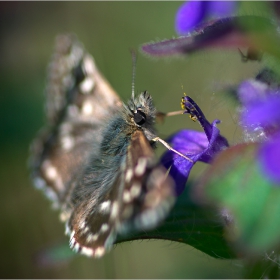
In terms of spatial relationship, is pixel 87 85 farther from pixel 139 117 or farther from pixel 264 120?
pixel 264 120

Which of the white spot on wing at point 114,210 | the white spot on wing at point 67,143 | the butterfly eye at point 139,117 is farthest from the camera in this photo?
the white spot on wing at point 67,143

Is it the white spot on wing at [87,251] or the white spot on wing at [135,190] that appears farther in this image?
the white spot on wing at [87,251]

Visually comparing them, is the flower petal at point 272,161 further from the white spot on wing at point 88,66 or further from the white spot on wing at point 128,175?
the white spot on wing at point 88,66

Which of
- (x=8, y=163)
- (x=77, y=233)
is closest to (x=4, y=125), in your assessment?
(x=8, y=163)

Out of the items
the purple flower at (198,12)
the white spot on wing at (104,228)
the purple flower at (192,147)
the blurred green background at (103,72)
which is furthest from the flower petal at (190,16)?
the blurred green background at (103,72)

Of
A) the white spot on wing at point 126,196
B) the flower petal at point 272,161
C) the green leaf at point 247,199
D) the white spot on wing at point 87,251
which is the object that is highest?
the flower petal at point 272,161

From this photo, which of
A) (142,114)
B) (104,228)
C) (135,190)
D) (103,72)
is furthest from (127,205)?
(103,72)

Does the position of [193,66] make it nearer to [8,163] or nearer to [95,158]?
[8,163]
